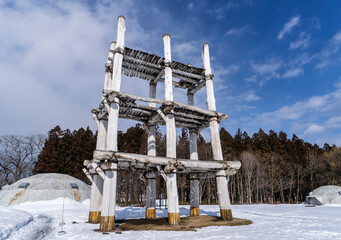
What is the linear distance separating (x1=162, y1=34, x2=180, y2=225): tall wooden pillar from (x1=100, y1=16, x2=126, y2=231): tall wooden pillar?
3.60 metres

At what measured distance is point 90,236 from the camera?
33.8 feet

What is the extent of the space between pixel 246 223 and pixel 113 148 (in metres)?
10.2

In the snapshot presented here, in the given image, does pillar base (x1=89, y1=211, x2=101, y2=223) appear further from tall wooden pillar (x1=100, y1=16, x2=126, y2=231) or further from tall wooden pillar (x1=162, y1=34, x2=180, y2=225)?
tall wooden pillar (x1=162, y1=34, x2=180, y2=225)

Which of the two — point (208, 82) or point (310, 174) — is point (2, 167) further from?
point (310, 174)

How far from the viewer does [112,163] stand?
12.7 m

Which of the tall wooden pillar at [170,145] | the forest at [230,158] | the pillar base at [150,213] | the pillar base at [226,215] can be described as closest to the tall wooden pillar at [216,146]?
the pillar base at [226,215]

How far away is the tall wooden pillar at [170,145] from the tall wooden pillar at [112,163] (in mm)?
3601

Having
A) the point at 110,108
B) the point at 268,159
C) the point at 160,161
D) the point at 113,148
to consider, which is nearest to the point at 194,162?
the point at 160,161

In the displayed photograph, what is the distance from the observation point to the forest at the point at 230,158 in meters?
44.4

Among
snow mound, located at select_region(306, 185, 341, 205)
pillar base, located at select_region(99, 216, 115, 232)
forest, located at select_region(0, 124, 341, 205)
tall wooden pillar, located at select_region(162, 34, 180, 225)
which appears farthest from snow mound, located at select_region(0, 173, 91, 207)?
snow mound, located at select_region(306, 185, 341, 205)

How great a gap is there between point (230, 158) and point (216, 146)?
3324 cm

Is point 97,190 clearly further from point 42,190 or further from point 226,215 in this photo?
point 42,190

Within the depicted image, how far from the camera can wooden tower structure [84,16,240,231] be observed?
42.1 feet

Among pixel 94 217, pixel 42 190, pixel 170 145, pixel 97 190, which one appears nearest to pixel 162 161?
pixel 170 145
